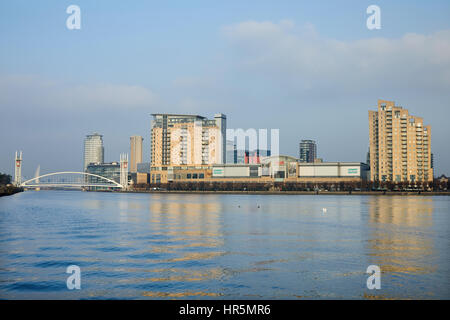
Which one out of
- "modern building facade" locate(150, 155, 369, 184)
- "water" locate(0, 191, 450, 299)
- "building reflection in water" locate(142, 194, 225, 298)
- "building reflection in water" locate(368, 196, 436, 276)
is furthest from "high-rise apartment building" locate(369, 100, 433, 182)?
"building reflection in water" locate(142, 194, 225, 298)

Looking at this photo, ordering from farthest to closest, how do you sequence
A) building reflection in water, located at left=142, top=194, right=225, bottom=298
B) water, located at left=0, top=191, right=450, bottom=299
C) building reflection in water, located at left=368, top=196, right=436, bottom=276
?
building reflection in water, located at left=368, top=196, right=436, bottom=276
building reflection in water, located at left=142, top=194, right=225, bottom=298
water, located at left=0, top=191, right=450, bottom=299

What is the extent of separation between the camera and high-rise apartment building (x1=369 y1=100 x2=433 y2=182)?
167 m

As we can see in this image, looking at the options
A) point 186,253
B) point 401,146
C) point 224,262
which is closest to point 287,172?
point 401,146

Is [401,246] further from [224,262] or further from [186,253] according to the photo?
[186,253]

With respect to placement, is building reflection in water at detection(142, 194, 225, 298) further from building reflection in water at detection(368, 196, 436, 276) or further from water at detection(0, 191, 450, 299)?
building reflection in water at detection(368, 196, 436, 276)

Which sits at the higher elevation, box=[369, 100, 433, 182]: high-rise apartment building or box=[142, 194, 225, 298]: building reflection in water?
box=[369, 100, 433, 182]: high-rise apartment building

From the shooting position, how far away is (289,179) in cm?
18300

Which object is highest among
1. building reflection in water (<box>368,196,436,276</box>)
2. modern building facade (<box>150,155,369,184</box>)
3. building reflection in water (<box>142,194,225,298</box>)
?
modern building facade (<box>150,155,369,184</box>)

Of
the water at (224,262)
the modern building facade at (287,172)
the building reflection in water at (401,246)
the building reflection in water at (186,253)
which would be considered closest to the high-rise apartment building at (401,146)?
the modern building facade at (287,172)

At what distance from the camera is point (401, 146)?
167 m

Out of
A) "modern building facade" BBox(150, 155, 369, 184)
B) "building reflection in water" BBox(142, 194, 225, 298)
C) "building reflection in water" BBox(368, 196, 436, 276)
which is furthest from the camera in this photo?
"modern building facade" BBox(150, 155, 369, 184)

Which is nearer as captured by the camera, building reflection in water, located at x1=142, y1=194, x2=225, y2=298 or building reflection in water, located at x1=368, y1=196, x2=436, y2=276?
building reflection in water, located at x1=142, y1=194, x2=225, y2=298

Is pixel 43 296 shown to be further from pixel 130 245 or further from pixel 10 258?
pixel 130 245
